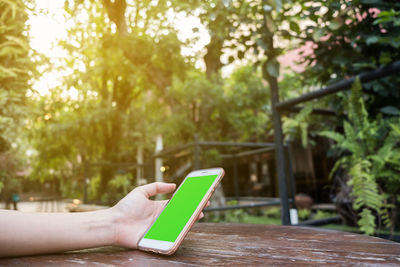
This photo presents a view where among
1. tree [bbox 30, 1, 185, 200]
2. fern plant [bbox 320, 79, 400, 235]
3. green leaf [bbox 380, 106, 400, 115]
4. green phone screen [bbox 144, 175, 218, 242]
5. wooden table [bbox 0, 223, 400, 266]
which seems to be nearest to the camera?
wooden table [bbox 0, 223, 400, 266]

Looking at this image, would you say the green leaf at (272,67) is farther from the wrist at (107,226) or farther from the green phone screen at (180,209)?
the wrist at (107,226)

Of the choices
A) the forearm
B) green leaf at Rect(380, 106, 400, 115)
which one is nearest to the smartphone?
the forearm

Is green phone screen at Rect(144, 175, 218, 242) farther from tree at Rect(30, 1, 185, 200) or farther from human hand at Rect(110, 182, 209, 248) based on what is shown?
tree at Rect(30, 1, 185, 200)

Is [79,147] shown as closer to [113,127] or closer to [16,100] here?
[113,127]

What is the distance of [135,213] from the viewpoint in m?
0.98

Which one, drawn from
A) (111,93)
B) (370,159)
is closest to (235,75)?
(111,93)

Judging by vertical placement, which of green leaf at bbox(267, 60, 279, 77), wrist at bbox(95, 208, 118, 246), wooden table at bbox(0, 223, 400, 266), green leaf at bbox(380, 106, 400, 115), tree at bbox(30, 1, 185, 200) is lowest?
wooden table at bbox(0, 223, 400, 266)

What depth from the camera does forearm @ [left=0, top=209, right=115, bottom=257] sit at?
2.42 feet

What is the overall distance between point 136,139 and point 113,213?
31.2ft

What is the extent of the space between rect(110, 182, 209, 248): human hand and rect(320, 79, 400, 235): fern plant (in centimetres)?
169

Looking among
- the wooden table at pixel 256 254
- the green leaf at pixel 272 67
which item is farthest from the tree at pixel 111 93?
the wooden table at pixel 256 254

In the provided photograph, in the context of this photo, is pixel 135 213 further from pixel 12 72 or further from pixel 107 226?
pixel 12 72

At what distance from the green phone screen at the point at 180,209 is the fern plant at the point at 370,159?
63.8 inches

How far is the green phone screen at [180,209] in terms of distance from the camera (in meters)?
0.84
